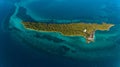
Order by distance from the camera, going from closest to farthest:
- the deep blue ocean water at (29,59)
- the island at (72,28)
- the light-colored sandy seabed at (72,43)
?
the deep blue ocean water at (29,59), the light-colored sandy seabed at (72,43), the island at (72,28)

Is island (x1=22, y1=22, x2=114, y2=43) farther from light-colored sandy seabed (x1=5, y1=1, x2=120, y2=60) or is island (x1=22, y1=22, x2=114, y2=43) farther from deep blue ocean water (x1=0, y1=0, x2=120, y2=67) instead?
deep blue ocean water (x1=0, y1=0, x2=120, y2=67)

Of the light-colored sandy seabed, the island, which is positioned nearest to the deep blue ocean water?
the light-colored sandy seabed

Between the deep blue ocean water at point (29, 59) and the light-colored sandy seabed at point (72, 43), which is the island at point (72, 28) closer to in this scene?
the light-colored sandy seabed at point (72, 43)

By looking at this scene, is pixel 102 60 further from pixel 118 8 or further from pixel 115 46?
pixel 118 8

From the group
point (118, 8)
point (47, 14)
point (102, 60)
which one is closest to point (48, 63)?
point (102, 60)

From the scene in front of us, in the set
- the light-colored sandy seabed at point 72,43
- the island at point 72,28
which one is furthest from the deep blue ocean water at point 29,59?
the island at point 72,28

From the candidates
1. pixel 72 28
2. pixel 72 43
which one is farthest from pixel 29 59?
pixel 72 28

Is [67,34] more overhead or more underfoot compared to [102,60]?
more overhead

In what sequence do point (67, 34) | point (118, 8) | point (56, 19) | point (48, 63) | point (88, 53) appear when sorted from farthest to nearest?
1. point (118, 8)
2. point (56, 19)
3. point (67, 34)
4. point (88, 53)
5. point (48, 63)
